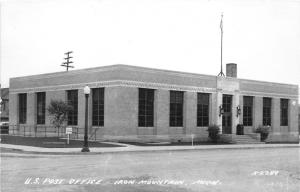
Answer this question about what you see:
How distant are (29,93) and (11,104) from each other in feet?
10.6

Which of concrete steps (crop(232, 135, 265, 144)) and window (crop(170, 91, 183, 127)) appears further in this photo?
concrete steps (crop(232, 135, 265, 144))

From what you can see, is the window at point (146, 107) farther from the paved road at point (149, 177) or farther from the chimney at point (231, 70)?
the paved road at point (149, 177)

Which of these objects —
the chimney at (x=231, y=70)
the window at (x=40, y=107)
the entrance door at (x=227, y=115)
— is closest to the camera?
the window at (x=40, y=107)

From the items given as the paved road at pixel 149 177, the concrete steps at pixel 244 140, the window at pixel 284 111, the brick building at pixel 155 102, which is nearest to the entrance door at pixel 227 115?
the brick building at pixel 155 102

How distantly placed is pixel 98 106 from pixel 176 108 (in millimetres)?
6295

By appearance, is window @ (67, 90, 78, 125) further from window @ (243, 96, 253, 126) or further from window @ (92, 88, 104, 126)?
window @ (243, 96, 253, 126)

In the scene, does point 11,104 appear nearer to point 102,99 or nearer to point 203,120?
point 102,99

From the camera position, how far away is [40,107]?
1569 inches

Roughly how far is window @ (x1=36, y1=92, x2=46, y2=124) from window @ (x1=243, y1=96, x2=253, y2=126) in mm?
17771

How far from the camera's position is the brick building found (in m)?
33.0

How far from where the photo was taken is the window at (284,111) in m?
45.4

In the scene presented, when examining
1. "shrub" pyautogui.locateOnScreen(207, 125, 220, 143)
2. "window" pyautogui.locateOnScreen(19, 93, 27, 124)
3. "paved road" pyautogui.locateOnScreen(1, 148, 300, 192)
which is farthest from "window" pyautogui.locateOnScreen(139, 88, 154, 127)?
"paved road" pyautogui.locateOnScreen(1, 148, 300, 192)

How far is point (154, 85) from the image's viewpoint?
113ft

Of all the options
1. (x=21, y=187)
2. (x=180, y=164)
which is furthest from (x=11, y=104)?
(x=21, y=187)
